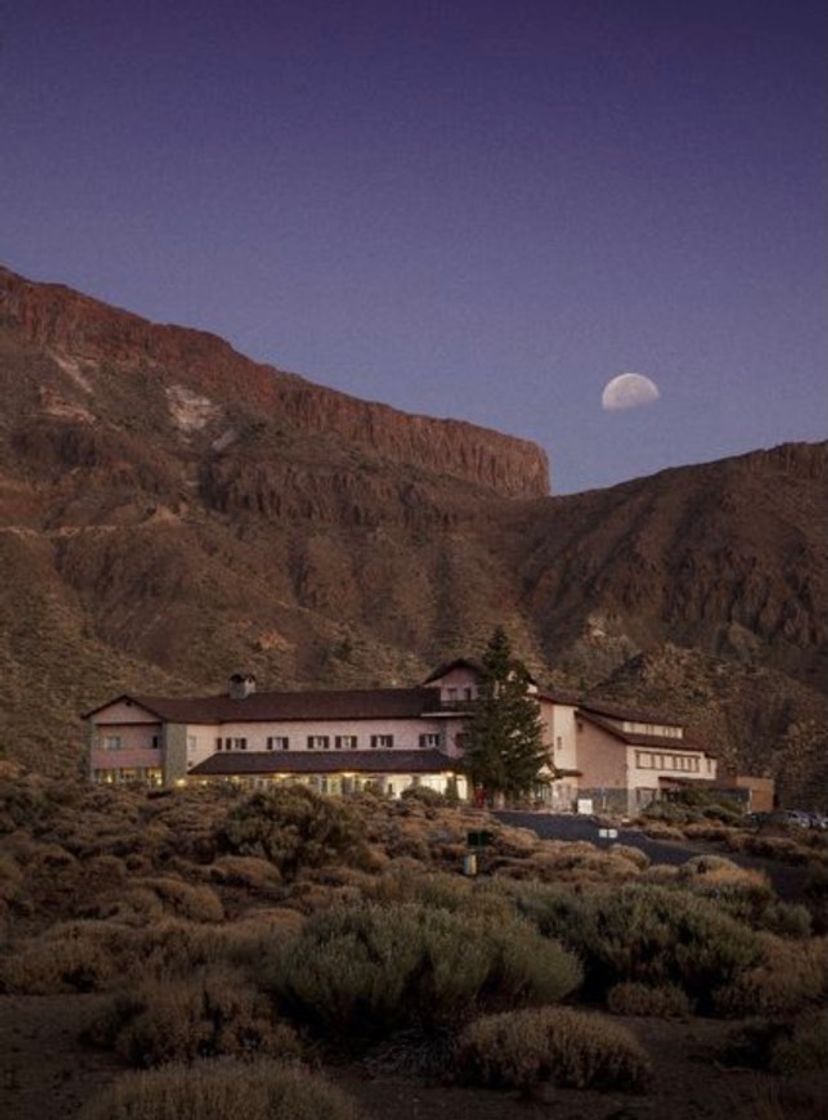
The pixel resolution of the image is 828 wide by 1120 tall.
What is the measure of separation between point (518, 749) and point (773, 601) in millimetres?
95221

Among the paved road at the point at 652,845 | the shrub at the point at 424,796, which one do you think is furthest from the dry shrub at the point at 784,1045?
the shrub at the point at 424,796

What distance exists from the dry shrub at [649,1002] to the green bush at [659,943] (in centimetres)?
64

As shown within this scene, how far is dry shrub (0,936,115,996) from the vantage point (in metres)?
15.8

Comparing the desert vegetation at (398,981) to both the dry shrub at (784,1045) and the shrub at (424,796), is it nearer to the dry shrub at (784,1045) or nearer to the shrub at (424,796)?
the dry shrub at (784,1045)

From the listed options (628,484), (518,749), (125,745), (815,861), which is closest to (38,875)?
(815,861)

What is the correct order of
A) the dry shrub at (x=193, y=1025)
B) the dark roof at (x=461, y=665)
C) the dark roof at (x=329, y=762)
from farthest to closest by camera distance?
the dark roof at (x=461, y=665) → the dark roof at (x=329, y=762) → the dry shrub at (x=193, y=1025)

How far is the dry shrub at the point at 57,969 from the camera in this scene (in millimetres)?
15789

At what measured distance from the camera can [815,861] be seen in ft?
119

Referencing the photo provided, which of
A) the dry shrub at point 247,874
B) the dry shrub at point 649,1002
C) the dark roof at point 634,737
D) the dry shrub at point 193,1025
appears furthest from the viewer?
the dark roof at point 634,737

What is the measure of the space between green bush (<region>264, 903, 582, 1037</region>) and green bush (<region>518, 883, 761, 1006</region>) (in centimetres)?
215

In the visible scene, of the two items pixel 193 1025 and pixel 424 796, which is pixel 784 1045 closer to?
pixel 193 1025

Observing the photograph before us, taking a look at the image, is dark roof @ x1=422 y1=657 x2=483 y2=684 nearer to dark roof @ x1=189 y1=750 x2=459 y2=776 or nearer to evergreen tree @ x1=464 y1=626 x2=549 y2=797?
evergreen tree @ x1=464 y1=626 x2=549 y2=797

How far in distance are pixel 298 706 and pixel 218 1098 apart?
74.3 metres

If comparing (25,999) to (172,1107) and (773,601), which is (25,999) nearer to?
(172,1107)
